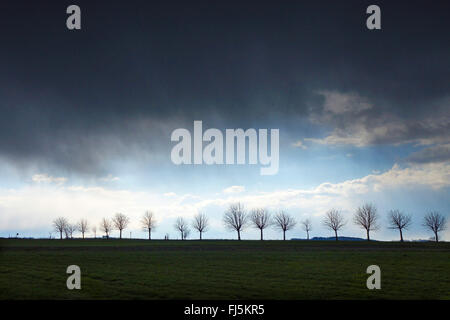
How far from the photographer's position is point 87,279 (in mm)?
26906

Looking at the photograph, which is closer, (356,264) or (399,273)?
(399,273)

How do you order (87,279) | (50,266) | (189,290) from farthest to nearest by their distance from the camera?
(50,266) < (87,279) < (189,290)

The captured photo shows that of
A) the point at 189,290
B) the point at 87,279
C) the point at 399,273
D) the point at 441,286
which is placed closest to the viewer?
the point at 189,290

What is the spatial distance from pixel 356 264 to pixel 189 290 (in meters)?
Answer: 21.3

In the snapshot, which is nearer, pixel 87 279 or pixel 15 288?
pixel 15 288
